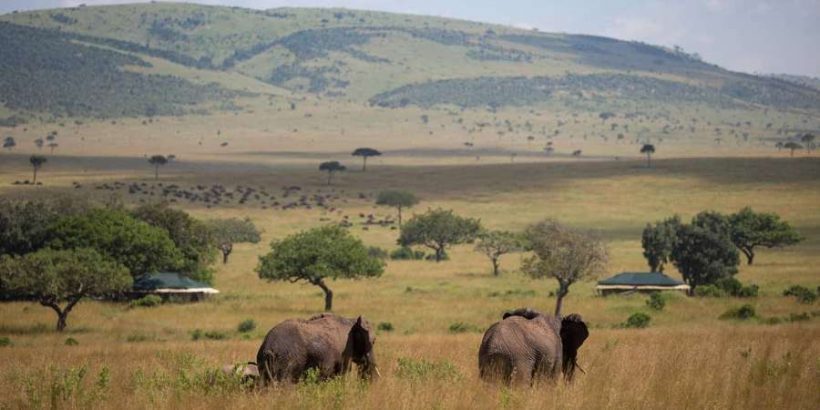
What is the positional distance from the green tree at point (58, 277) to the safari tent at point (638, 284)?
102 feet

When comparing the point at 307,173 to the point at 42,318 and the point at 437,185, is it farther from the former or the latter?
the point at 42,318

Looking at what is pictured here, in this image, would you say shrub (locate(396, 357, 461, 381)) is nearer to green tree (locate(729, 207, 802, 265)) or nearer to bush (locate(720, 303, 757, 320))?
bush (locate(720, 303, 757, 320))

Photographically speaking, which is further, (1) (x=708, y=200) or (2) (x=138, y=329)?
(1) (x=708, y=200)

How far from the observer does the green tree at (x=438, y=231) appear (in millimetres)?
108188

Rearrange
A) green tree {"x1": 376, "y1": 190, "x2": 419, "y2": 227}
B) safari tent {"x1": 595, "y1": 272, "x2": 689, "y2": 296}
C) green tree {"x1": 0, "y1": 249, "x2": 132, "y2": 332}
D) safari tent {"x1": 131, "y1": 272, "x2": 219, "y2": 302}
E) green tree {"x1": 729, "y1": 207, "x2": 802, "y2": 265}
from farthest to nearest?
green tree {"x1": 376, "y1": 190, "x2": 419, "y2": 227}
green tree {"x1": 729, "y1": 207, "x2": 802, "y2": 265}
safari tent {"x1": 595, "y1": 272, "x2": 689, "y2": 296}
safari tent {"x1": 131, "y1": 272, "x2": 219, "y2": 302}
green tree {"x1": 0, "y1": 249, "x2": 132, "y2": 332}

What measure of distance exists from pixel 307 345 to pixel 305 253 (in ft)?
161

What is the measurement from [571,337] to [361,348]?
3500mm

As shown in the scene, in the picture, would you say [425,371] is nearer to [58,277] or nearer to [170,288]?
[58,277]

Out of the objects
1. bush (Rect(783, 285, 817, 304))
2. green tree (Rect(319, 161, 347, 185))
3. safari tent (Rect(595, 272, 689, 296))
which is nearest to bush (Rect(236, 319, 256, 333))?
safari tent (Rect(595, 272, 689, 296))

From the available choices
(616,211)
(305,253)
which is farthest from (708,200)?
(305,253)

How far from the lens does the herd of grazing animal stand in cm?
1714

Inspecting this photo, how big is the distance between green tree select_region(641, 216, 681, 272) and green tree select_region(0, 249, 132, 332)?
43.0 meters

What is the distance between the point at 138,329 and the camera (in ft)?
165

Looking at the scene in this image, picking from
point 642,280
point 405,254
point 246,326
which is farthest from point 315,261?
point 405,254
